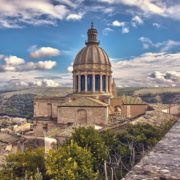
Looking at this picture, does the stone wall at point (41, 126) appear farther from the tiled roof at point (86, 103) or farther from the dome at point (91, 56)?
the dome at point (91, 56)

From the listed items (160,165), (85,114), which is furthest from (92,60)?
(160,165)

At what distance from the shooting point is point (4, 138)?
110 feet

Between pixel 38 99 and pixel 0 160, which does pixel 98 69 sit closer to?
pixel 38 99

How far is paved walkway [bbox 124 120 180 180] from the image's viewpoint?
162 inches

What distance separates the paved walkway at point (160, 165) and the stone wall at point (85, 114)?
25342mm

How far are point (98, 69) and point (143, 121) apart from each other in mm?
11725

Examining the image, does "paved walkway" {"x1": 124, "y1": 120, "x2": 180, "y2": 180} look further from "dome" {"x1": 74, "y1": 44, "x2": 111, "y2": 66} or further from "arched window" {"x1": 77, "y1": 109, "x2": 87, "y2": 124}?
"dome" {"x1": 74, "y1": 44, "x2": 111, "y2": 66}

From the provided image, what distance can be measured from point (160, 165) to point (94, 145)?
575 inches

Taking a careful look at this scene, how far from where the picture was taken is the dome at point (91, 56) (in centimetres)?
3772

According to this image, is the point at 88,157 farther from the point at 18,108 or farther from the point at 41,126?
the point at 18,108

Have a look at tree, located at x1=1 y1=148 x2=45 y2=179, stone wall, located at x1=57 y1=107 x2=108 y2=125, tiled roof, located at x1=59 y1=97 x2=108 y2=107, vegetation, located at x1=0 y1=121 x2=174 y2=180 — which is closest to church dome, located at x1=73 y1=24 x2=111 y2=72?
tiled roof, located at x1=59 y1=97 x2=108 y2=107

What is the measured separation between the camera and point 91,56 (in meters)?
37.9

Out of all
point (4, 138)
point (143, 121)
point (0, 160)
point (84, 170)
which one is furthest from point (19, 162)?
point (4, 138)

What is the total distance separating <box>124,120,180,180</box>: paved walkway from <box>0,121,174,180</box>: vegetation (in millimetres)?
9263
